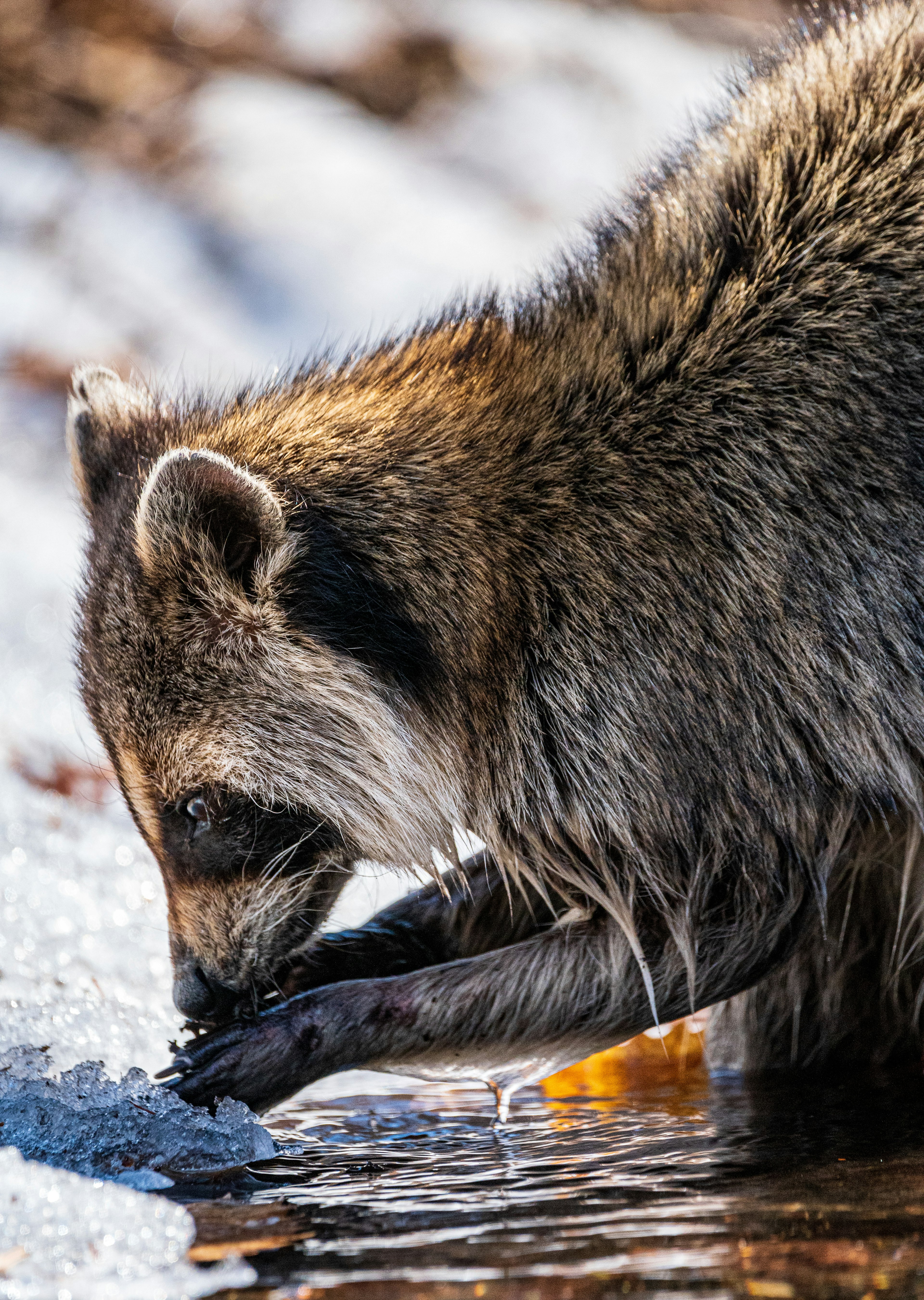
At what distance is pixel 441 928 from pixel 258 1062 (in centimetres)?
78

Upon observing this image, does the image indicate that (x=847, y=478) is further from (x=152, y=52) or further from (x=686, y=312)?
(x=152, y=52)

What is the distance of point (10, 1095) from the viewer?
3473 mm

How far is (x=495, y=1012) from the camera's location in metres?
3.90

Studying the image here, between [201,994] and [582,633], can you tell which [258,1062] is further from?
[582,633]

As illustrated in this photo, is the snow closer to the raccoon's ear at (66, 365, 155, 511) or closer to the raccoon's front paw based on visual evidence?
the raccoon's ear at (66, 365, 155, 511)

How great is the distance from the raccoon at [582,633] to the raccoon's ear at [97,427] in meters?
0.40

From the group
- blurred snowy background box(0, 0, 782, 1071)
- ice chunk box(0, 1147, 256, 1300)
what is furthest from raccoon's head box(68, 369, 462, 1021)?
blurred snowy background box(0, 0, 782, 1071)

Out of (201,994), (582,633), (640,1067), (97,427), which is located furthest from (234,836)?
(640,1067)

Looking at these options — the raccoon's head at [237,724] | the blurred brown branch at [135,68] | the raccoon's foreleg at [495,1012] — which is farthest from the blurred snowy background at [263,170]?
the raccoon's foreleg at [495,1012]

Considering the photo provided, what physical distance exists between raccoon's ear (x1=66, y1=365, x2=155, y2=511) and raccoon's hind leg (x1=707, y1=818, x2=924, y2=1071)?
218 centimetres

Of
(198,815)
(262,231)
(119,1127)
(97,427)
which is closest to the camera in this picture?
(119,1127)

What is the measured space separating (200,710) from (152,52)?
36.2 ft

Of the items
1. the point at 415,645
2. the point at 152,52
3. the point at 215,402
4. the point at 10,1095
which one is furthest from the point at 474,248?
the point at 10,1095

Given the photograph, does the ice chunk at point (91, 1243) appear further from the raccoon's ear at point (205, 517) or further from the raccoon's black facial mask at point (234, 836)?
the raccoon's ear at point (205, 517)
